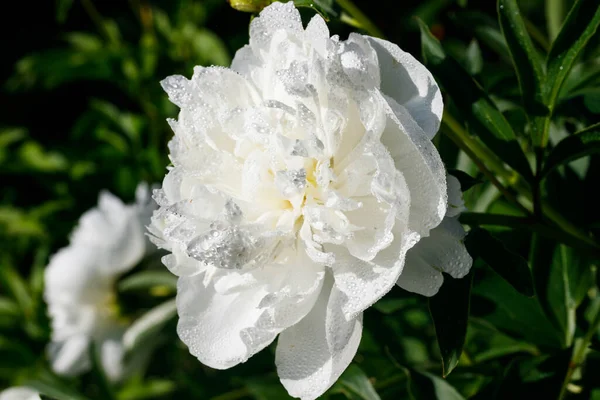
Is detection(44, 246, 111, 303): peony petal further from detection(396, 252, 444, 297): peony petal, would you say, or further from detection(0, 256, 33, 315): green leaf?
detection(396, 252, 444, 297): peony petal

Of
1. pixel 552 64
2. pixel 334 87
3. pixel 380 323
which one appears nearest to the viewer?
pixel 334 87

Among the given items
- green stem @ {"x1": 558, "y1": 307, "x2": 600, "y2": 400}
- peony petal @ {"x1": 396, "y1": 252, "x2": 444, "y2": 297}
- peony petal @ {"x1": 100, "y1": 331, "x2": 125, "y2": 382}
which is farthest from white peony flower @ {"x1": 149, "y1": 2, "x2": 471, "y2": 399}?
peony petal @ {"x1": 100, "y1": 331, "x2": 125, "y2": 382}

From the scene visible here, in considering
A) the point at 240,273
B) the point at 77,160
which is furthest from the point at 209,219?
the point at 77,160

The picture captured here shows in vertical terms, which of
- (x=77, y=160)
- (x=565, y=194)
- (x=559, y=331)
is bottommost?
(x=77, y=160)

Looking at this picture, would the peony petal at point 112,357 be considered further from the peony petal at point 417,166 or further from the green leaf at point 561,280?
the peony petal at point 417,166

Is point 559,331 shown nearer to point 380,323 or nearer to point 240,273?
point 380,323

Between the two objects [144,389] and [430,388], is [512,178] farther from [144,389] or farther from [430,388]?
[144,389]

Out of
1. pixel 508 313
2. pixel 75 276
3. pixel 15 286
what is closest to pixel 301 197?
pixel 508 313
